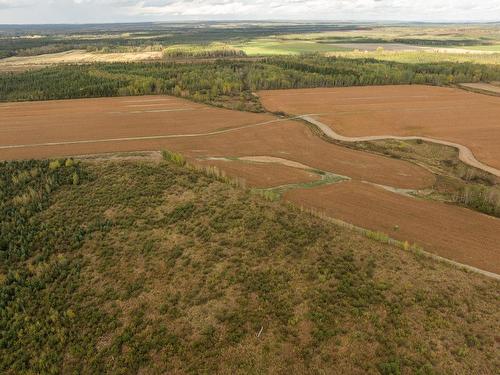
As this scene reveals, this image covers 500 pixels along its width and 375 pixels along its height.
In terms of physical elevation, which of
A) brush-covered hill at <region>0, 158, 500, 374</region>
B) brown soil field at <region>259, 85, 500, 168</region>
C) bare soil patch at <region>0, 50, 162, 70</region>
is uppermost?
bare soil patch at <region>0, 50, 162, 70</region>

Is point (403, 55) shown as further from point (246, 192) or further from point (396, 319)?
point (396, 319)

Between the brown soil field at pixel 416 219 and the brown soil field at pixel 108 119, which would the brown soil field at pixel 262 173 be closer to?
the brown soil field at pixel 416 219

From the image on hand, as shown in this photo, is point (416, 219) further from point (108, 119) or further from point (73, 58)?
point (73, 58)

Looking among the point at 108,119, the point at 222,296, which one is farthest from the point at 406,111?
the point at 222,296

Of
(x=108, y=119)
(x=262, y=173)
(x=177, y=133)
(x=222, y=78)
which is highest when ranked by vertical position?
(x=222, y=78)

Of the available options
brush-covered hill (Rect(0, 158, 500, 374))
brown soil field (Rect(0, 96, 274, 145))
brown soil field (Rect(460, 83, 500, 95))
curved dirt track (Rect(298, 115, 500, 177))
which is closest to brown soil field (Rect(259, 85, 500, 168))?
curved dirt track (Rect(298, 115, 500, 177))

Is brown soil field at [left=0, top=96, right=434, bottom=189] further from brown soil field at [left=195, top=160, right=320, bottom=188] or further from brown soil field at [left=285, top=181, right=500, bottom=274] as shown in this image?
brown soil field at [left=285, top=181, right=500, bottom=274]
